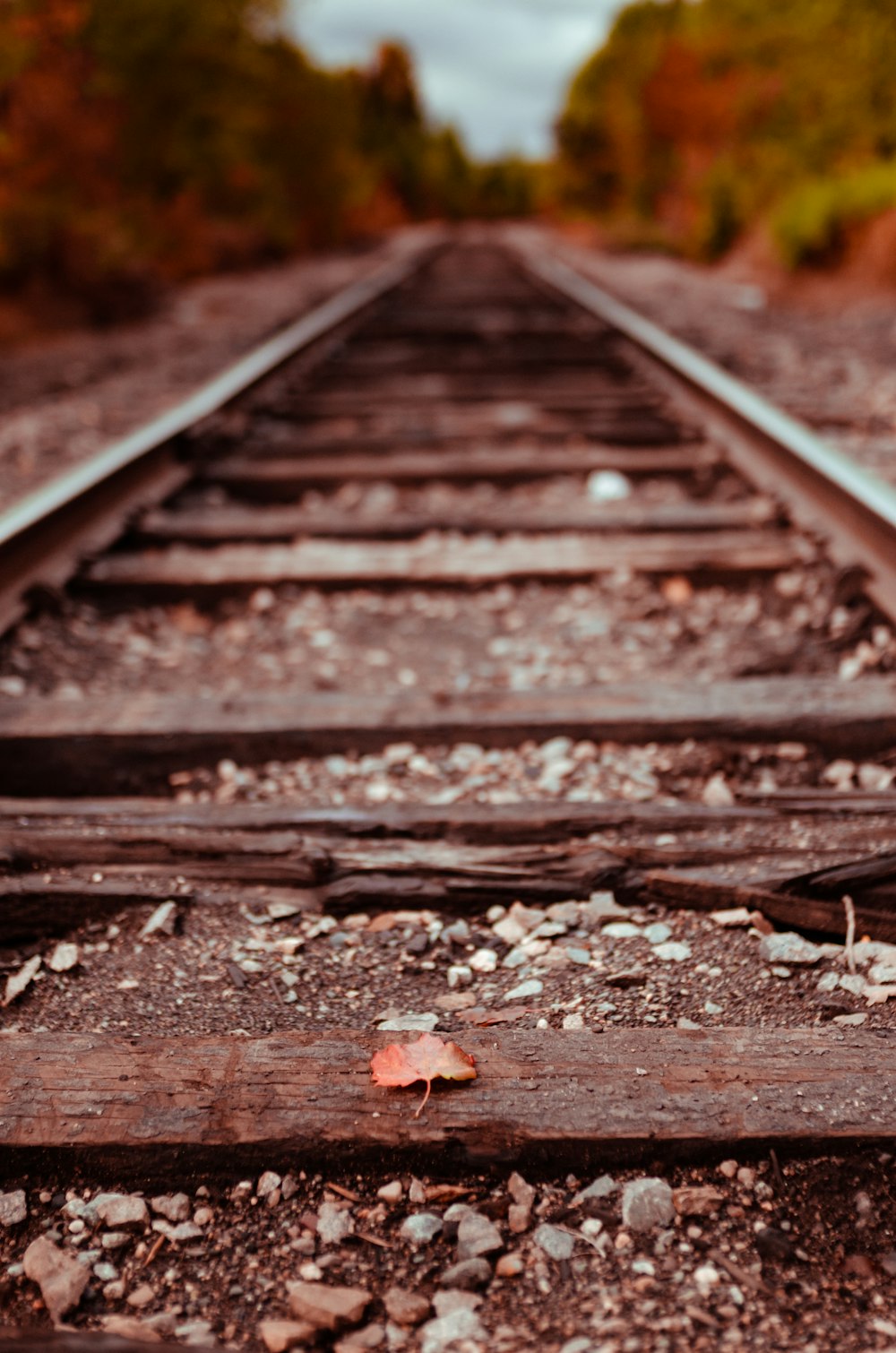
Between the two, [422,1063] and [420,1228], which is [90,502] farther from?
[420,1228]

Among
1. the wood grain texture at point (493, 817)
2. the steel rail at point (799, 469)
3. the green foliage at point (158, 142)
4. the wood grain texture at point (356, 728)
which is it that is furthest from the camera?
the green foliage at point (158, 142)

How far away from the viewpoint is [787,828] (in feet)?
5.44

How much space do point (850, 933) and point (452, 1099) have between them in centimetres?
61

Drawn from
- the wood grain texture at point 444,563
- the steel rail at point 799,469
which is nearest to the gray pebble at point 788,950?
the steel rail at point 799,469

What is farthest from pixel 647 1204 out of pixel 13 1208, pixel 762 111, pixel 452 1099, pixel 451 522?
pixel 762 111

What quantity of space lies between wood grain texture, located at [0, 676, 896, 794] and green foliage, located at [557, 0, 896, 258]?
32.2 ft

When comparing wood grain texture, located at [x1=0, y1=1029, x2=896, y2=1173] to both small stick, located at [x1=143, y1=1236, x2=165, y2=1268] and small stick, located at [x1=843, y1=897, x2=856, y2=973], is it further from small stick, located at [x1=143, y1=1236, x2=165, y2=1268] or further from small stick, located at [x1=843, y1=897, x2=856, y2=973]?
small stick, located at [x1=843, y1=897, x2=856, y2=973]

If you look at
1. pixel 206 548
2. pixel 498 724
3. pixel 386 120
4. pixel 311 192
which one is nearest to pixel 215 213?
A: pixel 311 192

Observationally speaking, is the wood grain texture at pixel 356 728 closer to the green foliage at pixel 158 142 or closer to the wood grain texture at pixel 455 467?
the wood grain texture at pixel 455 467

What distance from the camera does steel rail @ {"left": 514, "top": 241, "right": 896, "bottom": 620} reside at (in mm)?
2506

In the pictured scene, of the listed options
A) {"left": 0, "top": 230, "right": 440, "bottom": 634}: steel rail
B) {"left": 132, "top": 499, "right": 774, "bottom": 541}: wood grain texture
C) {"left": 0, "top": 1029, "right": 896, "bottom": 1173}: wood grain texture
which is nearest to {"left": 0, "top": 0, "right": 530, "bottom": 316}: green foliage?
{"left": 0, "top": 230, "right": 440, "bottom": 634}: steel rail

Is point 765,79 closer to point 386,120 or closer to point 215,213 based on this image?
point 215,213

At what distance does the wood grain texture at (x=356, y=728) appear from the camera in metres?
1.93

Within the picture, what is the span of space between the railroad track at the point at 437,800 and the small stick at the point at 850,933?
0.7 inches
